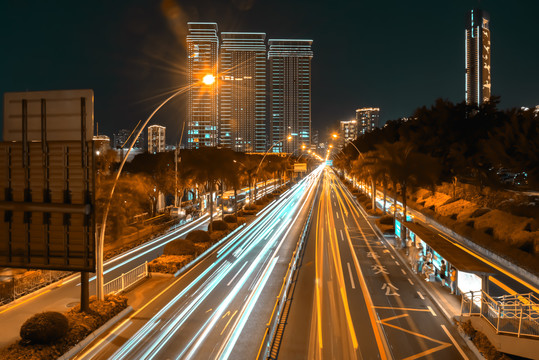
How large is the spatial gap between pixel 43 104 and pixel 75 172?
2.04 meters

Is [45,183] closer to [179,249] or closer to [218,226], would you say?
[179,249]

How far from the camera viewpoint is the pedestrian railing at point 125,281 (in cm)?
1590

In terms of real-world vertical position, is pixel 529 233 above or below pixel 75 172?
below

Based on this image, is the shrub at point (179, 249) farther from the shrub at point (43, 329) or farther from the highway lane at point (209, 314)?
the shrub at point (43, 329)

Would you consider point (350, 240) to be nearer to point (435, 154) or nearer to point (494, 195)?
point (494, 195)

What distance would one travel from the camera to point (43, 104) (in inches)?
399

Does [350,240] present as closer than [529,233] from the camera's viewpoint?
No

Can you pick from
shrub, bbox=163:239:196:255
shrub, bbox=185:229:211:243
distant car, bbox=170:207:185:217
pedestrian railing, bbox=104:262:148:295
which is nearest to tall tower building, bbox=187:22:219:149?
distant car, bbox=170:207:185:217

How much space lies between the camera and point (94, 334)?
38.5ft

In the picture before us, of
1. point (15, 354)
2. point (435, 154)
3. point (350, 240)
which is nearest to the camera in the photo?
point (15, 354)

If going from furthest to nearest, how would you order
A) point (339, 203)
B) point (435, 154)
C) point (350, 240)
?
point (339, 203)
point (435, 154)
point (350, 240)

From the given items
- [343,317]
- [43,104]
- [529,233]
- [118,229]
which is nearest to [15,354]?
[43,104]

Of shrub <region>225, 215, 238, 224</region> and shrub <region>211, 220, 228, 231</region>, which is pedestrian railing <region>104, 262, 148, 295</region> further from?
shrub <region>225, 215, 238, 224</region>

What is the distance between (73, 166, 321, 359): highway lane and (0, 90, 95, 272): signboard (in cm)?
313
